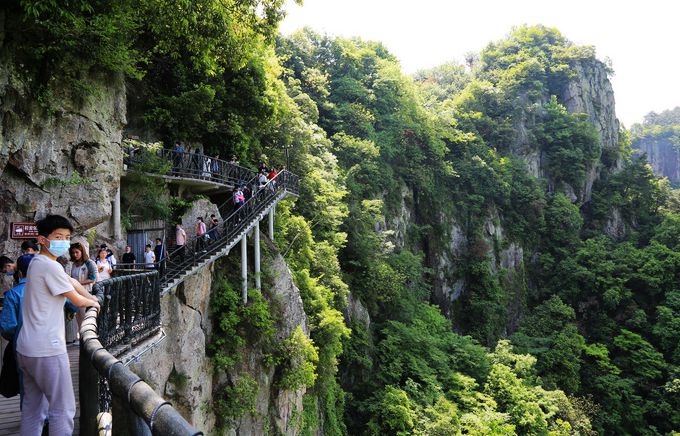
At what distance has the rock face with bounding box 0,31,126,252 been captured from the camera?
6.13 meters

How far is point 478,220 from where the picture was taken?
3173cm

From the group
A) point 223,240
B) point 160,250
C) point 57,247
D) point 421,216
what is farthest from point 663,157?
point 57,247

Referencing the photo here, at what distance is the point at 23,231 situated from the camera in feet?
20.7

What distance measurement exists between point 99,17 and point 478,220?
30.3 m

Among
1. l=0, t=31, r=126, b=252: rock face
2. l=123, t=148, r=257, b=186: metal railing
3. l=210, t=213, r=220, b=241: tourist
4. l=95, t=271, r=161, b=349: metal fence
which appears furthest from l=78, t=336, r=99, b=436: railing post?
l=123, t=148, r=257, b=186: metal railing

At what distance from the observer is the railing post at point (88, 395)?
216cm

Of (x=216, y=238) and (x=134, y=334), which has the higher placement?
(x=216, y=238)

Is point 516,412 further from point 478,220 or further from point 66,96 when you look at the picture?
point 66,96

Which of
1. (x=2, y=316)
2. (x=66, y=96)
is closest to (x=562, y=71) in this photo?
(x=66, y=96)

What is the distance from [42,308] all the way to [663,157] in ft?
303

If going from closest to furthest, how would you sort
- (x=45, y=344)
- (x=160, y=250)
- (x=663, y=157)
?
A: (x=45, y=344) → (x=160, y=250) → (x=663, y=157)

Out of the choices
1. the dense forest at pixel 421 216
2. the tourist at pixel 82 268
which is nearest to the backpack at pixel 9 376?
the tourist at pixel 82 268

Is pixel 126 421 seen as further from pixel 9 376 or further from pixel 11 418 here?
pixel 11 418

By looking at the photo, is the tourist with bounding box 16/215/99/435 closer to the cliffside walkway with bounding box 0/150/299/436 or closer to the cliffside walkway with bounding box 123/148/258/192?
the cliffside walkway with bounding box 0/150/299/436
